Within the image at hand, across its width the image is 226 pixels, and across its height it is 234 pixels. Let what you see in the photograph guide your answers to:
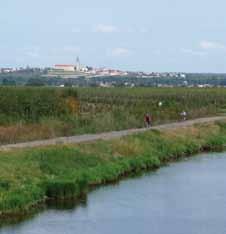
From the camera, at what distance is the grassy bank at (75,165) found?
2570 cm

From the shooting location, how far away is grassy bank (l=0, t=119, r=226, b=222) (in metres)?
25.7

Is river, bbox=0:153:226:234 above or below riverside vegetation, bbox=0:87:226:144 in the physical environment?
below

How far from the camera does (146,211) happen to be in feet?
84.8

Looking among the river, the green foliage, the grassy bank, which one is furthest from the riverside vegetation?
the river

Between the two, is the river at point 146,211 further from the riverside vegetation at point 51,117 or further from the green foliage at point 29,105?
the green foliage at point 29,105

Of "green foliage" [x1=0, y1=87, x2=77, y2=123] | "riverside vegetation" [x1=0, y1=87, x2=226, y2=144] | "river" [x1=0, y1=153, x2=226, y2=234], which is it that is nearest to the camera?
"river" [x1=0, y1=153, x2=226, y2=234]

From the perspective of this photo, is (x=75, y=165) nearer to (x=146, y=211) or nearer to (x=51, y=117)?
(x=146, y=211)

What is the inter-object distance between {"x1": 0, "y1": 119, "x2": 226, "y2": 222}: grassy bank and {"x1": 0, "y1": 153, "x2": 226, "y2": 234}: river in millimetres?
714

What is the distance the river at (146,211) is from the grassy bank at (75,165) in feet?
2.34

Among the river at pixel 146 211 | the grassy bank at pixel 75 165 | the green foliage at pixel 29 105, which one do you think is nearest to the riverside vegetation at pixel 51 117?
the green foliage at pixel 29 105

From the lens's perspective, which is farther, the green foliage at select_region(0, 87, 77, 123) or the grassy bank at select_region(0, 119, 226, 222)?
the green foliage at select_region(0, 87, 77, 123)

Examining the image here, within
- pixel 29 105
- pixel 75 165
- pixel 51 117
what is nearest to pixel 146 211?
pixel 75 165

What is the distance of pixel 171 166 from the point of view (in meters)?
39.4

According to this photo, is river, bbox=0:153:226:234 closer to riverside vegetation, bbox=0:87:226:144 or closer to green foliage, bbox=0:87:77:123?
riverside vegetation, bbox=0:87:226:144
